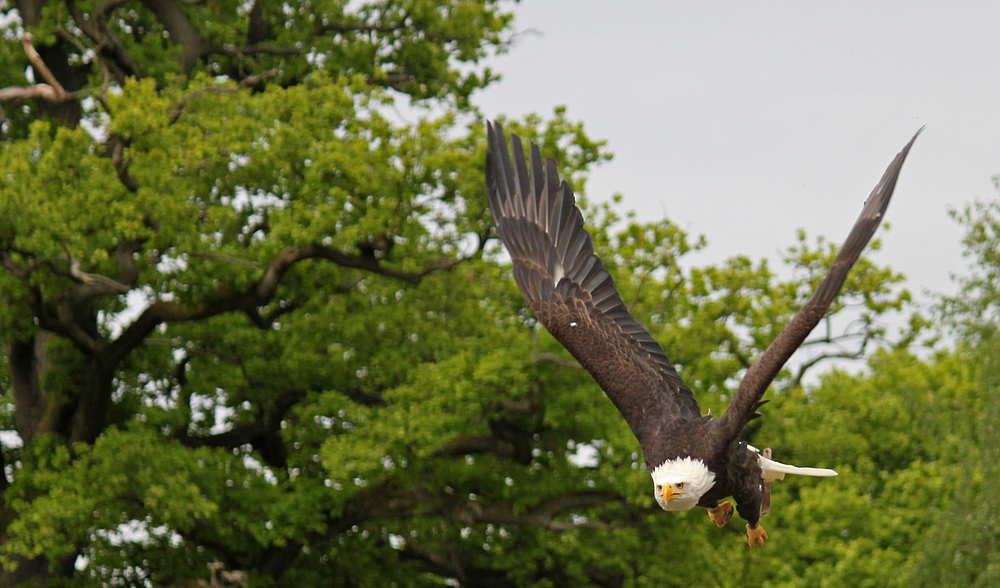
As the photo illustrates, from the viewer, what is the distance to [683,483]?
8.10 meters

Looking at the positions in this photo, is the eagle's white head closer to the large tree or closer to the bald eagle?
the bald eagle

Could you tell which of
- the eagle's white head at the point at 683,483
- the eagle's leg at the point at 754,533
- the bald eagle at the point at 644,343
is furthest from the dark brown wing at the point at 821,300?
the eagle's leg at the point at 754,533

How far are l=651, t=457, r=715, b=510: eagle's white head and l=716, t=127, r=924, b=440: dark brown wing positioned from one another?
565 millimetres

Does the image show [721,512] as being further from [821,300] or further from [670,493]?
[821,300]

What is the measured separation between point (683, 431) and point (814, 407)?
39.4 feet

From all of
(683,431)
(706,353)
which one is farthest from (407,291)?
(683,431)

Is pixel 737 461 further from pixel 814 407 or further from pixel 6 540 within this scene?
pixel 6 540

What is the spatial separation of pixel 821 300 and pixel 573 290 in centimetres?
287

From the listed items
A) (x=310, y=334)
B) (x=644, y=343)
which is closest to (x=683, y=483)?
(x=644, y=343)

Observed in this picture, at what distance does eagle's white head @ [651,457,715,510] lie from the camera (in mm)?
8094

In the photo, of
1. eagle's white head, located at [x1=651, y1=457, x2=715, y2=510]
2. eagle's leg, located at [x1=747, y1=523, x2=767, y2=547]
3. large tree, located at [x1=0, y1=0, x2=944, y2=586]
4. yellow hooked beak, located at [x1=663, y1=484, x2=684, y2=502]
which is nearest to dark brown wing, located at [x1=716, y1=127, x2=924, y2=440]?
eagle's white head, located at [x1=651, y1=457, x2=715, y2=510]

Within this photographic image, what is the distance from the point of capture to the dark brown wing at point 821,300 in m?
7.66

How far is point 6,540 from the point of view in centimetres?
1827

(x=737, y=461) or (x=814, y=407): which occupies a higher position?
(x=814, y=407)
